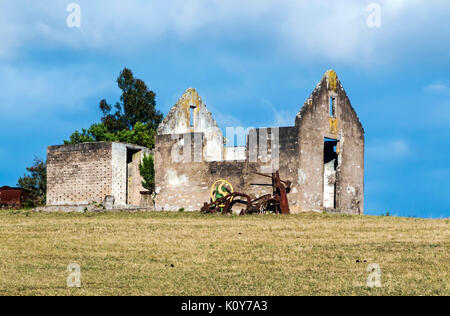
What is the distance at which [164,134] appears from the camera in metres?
34.1

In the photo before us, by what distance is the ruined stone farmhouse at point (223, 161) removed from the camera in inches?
1164

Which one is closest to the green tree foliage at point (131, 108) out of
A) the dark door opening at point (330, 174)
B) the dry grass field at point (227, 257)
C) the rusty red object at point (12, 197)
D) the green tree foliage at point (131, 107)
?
the green tree foliage at point (131, 107)

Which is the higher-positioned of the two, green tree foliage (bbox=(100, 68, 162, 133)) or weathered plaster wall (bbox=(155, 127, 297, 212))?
green tree foliage (bbox=(100, 68, 162, 133))

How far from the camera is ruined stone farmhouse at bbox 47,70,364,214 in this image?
29.6 m

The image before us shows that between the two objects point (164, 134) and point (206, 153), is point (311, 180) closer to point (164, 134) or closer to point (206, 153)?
point (206, 153)

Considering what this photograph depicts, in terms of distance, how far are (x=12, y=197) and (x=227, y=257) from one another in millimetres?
30449

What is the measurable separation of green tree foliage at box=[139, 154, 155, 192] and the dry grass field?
12.3 meters

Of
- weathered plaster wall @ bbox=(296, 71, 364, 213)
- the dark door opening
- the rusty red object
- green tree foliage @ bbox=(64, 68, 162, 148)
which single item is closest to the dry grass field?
weathered plaster wall @ bbox=(296, 71, 364, 213)

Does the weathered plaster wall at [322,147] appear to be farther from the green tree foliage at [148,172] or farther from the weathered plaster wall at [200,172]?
the green tree foliage at [148,172]

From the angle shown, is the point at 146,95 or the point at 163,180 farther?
the point at 146,95

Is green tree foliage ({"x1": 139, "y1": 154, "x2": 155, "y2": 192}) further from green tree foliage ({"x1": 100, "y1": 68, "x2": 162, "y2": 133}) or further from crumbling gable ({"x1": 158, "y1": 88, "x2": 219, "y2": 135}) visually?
green tree foliage ({"x1": 100, "y1": 68, "x2": 162, "y2": 133})
